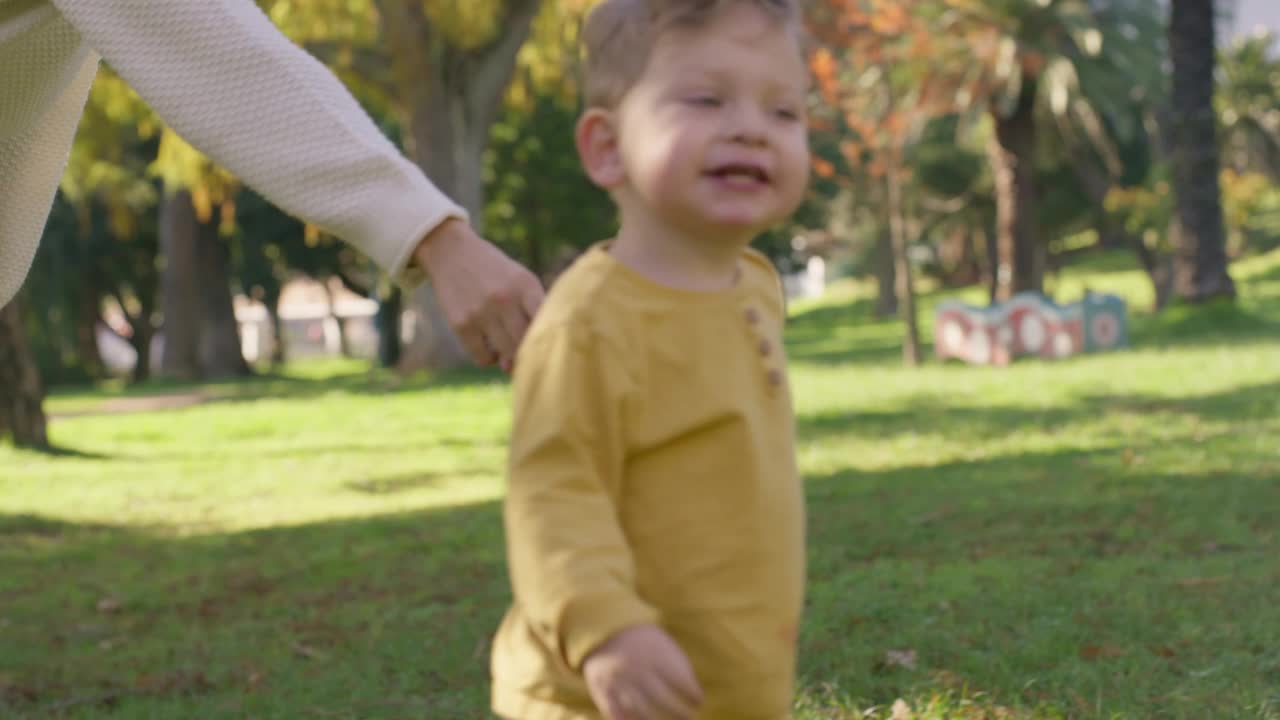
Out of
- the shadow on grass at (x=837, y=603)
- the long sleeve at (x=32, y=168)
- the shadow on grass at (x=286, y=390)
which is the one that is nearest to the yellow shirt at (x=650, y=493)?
the long sleeve at (x=32, y=168)

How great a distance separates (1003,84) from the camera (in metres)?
29.6

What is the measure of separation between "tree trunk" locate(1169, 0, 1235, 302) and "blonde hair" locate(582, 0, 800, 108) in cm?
1945

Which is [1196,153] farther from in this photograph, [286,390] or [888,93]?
[286,390]

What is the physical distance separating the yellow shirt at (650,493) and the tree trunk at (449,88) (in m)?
18.6

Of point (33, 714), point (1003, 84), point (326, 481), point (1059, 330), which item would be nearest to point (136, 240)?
point (1003, 84)

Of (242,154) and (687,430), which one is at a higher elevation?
(242,154)

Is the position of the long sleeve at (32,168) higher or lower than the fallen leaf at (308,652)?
→ higher

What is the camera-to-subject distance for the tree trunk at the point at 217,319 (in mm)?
36938

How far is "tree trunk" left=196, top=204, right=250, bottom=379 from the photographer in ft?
121

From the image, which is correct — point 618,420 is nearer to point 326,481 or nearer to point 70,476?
point 326,481

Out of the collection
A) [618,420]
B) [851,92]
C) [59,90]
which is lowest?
[618,420]

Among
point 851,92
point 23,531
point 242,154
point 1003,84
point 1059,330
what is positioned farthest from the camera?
point 1003,84

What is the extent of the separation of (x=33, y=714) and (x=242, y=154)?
2866mm

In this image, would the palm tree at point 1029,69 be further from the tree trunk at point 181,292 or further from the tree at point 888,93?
the tree trunk at point 181,292
